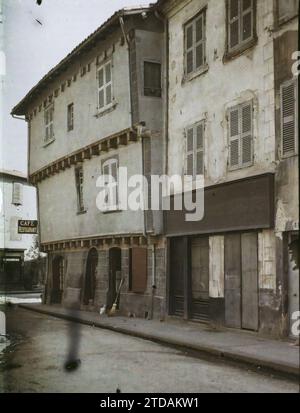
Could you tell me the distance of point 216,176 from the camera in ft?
46.6

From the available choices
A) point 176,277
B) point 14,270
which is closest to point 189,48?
point 176,277

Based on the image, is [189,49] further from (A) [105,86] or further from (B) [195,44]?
(A) [105,86]

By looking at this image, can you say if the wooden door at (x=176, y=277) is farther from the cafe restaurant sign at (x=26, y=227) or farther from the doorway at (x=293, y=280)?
the cafe restaurant sign at (x=26, y=227)

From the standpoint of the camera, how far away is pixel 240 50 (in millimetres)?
13312

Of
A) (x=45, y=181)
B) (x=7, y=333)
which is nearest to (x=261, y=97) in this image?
(x=7, y=333)

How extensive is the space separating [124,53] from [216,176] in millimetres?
6018

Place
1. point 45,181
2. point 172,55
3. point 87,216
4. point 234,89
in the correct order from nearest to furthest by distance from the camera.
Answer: point 234,89 < point 172,55 < point 87,216 < point 45,181

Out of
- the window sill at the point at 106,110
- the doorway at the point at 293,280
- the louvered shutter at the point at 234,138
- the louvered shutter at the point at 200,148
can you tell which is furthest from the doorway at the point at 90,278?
the doorway at the point at 293,280

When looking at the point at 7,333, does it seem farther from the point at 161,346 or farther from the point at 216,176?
the point at 216,176

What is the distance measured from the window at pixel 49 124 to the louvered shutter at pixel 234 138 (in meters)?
12.2

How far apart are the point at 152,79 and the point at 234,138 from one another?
473cm

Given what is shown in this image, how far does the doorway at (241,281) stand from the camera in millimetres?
12648

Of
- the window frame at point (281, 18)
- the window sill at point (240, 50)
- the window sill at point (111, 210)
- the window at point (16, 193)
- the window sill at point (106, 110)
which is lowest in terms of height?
the window sill at point (111, 210)

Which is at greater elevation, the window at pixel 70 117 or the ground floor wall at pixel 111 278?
the window at pixel 70 117
